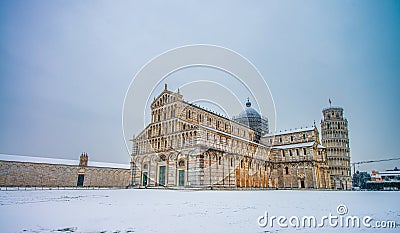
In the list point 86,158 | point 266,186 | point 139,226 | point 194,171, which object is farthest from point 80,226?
point 266,186

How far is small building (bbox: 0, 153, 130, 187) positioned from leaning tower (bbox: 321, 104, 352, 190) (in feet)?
158

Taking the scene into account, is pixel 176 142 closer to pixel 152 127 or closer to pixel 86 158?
pixel 152 127

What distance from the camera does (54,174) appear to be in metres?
38.8

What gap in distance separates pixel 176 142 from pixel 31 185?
72.9 ft

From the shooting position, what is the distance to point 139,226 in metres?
7.11

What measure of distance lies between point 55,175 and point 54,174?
0.22 m

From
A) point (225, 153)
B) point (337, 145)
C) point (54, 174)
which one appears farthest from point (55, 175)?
point (337, 145)

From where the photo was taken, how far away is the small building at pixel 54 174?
34938 millimetres

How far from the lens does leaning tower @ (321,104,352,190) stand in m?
59.7

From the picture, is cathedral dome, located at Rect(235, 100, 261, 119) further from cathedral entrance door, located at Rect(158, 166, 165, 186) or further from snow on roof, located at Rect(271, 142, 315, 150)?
cathedral entrance door, located at Rect(158, 166, 165, 186)

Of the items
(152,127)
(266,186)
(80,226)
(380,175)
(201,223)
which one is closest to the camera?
(80,226)

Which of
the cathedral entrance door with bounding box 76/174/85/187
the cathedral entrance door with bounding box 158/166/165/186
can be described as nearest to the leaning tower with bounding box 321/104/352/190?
the cathedral entrance door with bounding box 158/166/165/186

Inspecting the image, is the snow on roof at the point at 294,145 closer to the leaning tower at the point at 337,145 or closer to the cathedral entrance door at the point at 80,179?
the leaning tower at the point at 337,145

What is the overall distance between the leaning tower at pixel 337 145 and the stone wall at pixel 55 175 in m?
48.4
